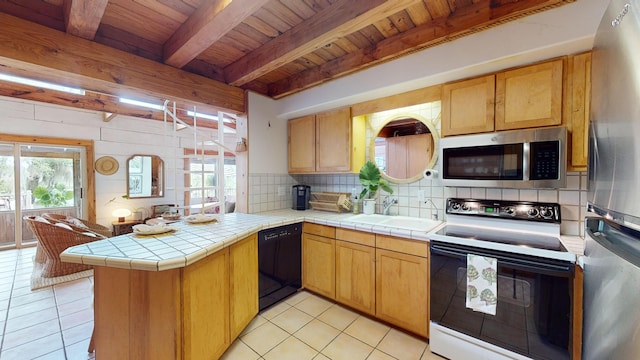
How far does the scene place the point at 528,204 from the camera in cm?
176

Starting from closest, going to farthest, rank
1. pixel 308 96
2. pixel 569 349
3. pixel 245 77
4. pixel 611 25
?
pixel 611 25 → pixel 569 349 → pixel 245 77 → pixel 308 96

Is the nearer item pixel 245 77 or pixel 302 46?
pixel 302 46

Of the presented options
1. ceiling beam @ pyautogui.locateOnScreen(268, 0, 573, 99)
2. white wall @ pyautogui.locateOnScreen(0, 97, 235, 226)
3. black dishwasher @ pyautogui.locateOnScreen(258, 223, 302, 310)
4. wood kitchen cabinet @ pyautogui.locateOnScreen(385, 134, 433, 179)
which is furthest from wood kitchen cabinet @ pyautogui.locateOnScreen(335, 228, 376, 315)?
white wall @ pyautogui.locateOnScreen(0, 97, 235, 226)

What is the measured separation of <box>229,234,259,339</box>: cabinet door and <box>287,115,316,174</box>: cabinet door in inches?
46.9

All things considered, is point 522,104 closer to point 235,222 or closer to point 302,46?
point 302,46

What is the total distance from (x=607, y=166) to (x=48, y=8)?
2954 mm

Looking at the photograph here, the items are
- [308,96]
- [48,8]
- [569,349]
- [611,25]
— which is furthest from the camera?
[308,96]

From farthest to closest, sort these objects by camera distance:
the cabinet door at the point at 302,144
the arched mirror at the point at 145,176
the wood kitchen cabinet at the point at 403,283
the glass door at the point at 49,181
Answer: the arched mirror at the point at 145,176 < the glass door at the point at 49,181 < the cabinet door at the point at 302,144 < the wood kitchen cabinet at the point at 403,283

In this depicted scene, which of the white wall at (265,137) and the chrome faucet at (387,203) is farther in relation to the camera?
the white wall at (265,137)

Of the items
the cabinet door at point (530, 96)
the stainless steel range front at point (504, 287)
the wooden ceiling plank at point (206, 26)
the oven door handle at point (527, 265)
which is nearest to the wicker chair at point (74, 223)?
the wooden ceiling plank at point (206, 26)

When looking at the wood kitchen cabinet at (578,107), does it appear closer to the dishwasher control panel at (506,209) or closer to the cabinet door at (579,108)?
the cabinet door at (579,108)

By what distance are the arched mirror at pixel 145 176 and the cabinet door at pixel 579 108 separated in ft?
20.0

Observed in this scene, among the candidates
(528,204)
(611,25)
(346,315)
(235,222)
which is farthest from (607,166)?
(235,222)

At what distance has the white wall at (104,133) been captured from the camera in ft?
12.3
